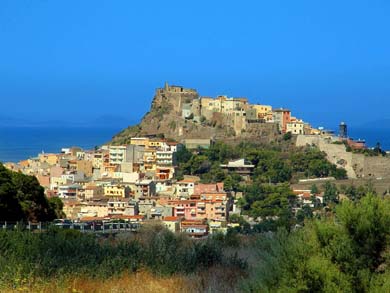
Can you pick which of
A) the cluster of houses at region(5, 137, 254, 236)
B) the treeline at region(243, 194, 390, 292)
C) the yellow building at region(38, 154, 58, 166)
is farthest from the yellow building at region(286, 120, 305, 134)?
the treeline at region(243, 194, 390, 292)

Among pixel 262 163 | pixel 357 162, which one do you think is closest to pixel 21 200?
pixel 262 163

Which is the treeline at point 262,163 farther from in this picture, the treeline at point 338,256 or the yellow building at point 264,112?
the treeline at point 338,256

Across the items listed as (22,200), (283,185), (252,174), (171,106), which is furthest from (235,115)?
(22,200)

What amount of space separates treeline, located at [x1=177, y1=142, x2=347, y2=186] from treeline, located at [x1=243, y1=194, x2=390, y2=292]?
36.1 m

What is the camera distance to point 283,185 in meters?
39.5

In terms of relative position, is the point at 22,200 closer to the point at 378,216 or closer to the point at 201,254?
the point at 201,254

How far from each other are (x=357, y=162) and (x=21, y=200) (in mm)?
32851

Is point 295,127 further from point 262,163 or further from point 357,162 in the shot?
point 262,163

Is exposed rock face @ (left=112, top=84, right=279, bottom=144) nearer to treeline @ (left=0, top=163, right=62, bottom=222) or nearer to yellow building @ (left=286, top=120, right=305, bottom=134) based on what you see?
yellow building @ (left=286, top=120, right=305, bottom=134)

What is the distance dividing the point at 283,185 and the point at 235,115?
44.1 ft

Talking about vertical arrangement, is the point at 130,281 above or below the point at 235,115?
below

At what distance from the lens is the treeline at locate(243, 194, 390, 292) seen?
419cm

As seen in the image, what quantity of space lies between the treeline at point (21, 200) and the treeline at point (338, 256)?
9.18 m

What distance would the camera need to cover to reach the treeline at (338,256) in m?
4.19
